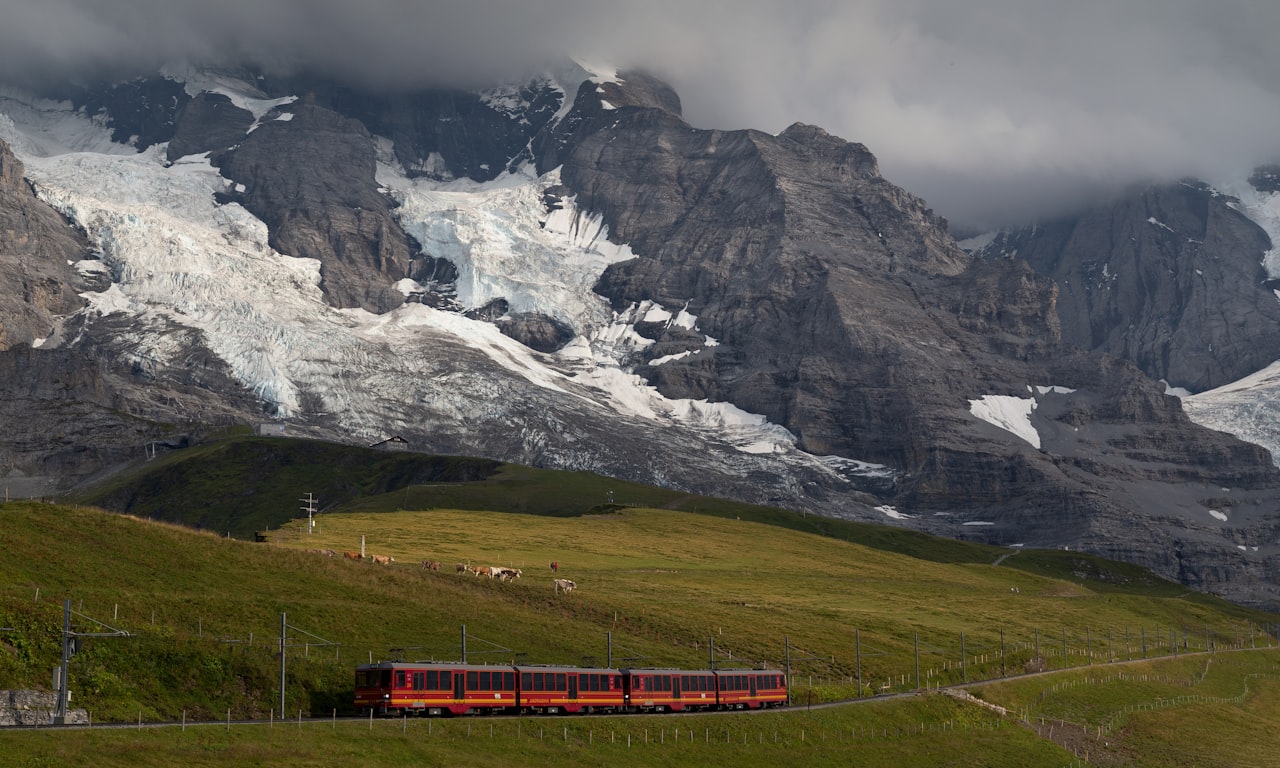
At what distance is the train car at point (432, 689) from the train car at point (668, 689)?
1048cm

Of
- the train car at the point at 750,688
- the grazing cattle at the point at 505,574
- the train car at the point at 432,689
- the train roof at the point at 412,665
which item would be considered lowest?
the train car at the point at 750,688

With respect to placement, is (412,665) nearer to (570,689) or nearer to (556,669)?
(556,669)

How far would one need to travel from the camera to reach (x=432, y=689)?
77125 mm

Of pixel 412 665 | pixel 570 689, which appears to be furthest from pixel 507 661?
pixel 412 665

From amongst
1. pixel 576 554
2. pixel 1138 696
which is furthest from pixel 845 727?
pixel 576 554

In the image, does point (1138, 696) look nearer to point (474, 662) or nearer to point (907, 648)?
point (907, 648)

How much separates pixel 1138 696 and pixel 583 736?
77.2m

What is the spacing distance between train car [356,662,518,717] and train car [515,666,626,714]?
120cm

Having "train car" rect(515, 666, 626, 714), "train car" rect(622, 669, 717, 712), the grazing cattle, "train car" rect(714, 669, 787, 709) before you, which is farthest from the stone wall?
the grazing cattle

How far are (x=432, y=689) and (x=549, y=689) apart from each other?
8.84 m

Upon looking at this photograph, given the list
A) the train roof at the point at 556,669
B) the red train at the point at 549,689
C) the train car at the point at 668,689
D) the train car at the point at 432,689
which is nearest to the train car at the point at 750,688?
the red train at the point at 549,689

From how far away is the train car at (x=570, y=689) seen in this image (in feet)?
270

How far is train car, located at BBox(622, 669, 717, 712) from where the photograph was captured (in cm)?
8912

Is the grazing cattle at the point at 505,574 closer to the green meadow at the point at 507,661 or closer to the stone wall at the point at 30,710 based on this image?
the green meadow at the point at 507,661
